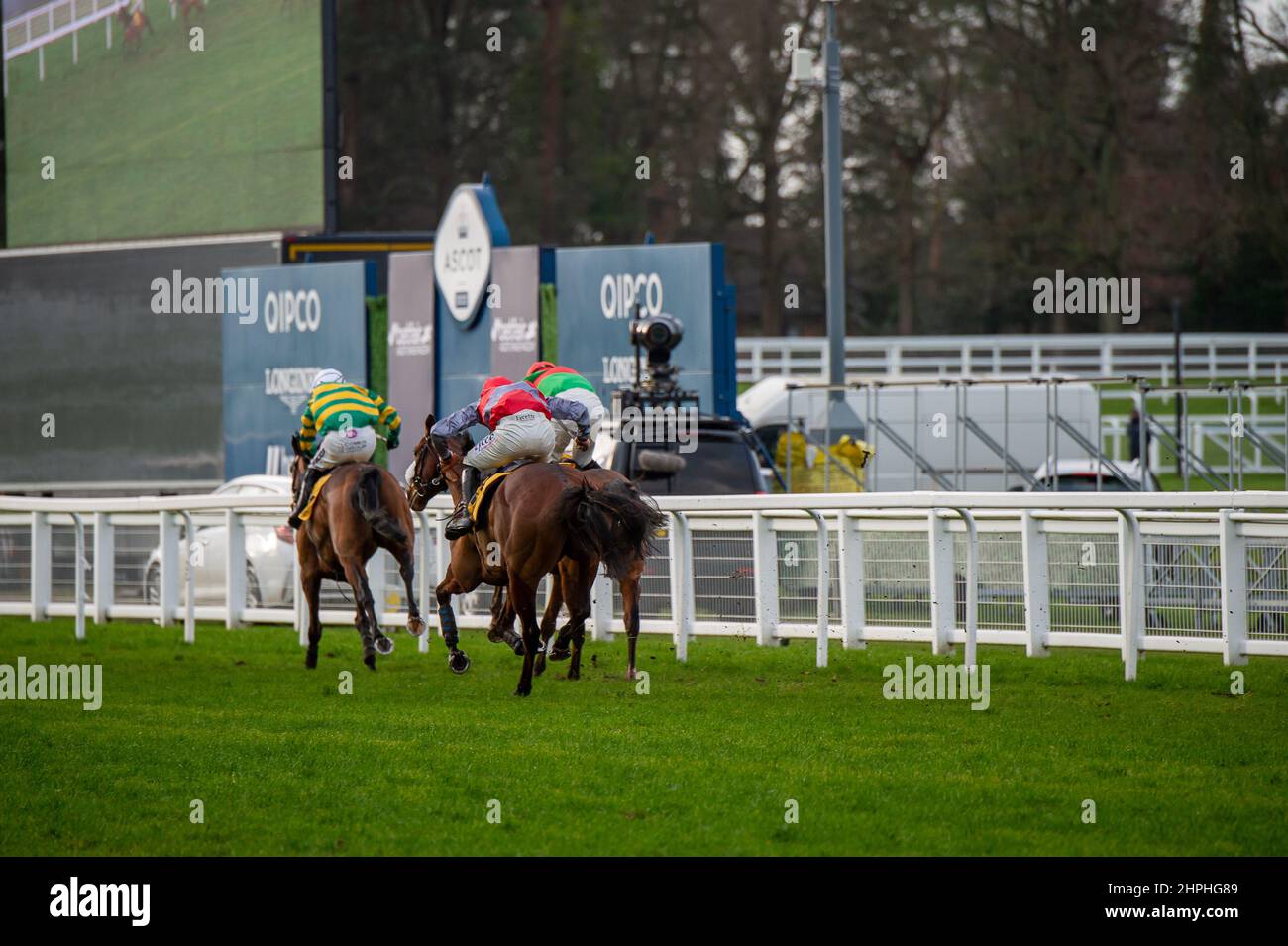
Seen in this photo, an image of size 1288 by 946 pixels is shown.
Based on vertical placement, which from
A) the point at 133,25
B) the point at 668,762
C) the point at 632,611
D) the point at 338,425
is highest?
the point at 133,25

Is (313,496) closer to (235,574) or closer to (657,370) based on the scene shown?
(235,574)

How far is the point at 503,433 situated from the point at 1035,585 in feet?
10.9

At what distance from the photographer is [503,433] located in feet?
39.0

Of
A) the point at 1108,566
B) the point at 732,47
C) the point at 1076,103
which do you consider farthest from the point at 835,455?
the point at 732,47

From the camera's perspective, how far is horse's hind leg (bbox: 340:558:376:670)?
13023 mm

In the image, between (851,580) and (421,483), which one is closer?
(851,580)

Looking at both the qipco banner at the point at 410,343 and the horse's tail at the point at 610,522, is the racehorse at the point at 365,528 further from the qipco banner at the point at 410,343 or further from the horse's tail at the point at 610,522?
the qipco banner at the point at 410,343

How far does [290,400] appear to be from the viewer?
2344cm

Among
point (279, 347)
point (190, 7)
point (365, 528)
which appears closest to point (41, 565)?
point (365, 528)

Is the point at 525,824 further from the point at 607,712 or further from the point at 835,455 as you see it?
the point at 835,455

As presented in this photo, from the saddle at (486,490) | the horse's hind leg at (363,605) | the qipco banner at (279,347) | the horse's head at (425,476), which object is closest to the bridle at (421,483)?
the horse's head at (425,476)

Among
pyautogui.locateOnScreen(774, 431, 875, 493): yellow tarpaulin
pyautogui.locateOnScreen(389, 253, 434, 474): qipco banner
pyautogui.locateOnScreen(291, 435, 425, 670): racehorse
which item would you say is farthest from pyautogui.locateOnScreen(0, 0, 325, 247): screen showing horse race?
pyautogui.locateOnScreen(291, 435, 425, 670): racehorse

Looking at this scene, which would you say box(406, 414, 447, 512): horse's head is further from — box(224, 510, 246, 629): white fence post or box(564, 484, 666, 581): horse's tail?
box(224, 510, 246, 629): white fence post

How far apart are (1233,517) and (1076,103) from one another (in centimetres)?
3156
